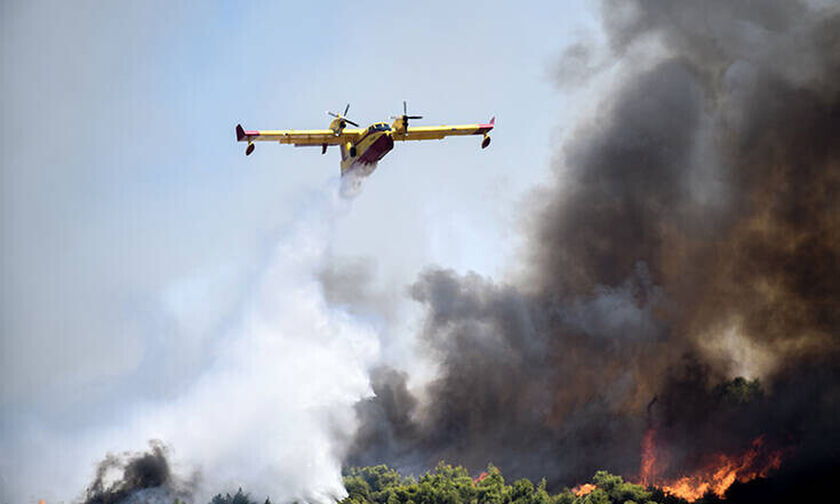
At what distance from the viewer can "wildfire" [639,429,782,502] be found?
315ft

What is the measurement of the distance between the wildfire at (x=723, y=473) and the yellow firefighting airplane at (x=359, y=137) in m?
39.2

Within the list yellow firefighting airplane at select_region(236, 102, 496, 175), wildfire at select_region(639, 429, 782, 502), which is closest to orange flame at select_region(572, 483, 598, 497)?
wildfire at select_region(639, 429, 782, 502)

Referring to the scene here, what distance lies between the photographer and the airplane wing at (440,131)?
10038cm

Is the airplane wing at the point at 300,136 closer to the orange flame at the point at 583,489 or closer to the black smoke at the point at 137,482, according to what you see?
the black smoke at the point at 137,482

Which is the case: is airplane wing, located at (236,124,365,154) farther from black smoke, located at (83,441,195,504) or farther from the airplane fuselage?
black smoke, located at (83,441,195,504)

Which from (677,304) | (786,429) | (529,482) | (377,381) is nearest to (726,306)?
(677,304)

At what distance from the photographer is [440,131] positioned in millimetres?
102750

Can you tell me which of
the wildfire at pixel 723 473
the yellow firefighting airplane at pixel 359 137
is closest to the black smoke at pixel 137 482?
the yellow firefighting airplane at pixel 359 137

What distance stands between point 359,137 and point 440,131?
338 inches

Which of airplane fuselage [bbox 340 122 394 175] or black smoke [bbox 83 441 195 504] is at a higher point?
airplane fuselage [bbox 340 122 394 175]

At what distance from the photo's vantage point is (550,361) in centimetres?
11081

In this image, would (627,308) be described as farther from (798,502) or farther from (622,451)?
(798,502)

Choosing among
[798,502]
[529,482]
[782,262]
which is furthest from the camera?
[529,482]

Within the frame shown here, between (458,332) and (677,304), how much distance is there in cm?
2430
